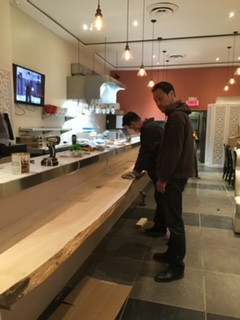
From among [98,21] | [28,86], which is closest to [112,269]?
[98,21]

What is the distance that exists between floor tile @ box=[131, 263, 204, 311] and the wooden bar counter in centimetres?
67

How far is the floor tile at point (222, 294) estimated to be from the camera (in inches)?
83.9

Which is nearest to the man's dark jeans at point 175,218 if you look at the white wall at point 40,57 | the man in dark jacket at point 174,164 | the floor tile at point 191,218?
the man in dark jacket at point 174,164

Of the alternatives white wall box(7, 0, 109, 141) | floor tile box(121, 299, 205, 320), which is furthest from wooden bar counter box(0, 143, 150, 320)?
white wall box(7, 0, 109, 141)

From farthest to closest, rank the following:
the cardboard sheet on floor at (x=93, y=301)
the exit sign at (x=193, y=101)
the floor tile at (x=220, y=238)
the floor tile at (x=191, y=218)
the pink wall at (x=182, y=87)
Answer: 1. the exit sign at (x=193, y=101)
2. the pink wall at (x=182, y=87)
3. the floor tile at (x=191, y=218)
4. the floor tile at (x=220, y=238)
5. the cardboard sheet on floor at (x=93, y=301)

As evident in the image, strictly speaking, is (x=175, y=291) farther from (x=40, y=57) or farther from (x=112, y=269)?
(x=40, y=57)

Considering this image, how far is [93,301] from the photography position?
211cm

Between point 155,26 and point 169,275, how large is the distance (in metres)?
5.17

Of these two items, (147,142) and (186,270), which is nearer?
(186,270)

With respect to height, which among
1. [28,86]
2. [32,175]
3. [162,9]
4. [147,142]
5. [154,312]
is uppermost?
[162,9]

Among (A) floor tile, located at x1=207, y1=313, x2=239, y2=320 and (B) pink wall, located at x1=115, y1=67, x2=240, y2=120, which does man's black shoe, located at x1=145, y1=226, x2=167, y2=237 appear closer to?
(A) floor tile, located at x1=207, y1=313, x2=239, y2=320

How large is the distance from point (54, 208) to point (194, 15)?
190 inches

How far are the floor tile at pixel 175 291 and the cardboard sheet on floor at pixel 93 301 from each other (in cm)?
16

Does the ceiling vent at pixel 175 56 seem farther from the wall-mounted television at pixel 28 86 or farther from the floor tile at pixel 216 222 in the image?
the floor tile at pixel 216 222
